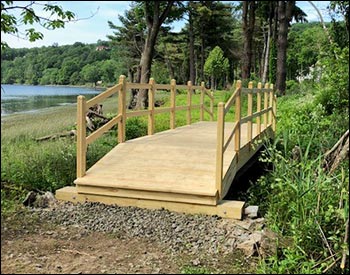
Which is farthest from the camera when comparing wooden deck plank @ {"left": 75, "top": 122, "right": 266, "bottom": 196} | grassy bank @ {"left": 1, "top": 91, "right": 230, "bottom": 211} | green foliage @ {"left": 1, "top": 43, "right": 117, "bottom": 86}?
wooden deck plank @ {"left": 75, "top": 122, "right": 266, "bottom": 196}

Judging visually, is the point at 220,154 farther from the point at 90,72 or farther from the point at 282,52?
the point at 282,52

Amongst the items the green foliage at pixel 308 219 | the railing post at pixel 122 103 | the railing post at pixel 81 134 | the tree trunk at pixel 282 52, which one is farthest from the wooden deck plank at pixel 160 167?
the tree trunk at pixel 282 52

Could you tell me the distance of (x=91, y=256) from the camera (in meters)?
3.59

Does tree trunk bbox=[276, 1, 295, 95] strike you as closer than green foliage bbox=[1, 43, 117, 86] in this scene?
No

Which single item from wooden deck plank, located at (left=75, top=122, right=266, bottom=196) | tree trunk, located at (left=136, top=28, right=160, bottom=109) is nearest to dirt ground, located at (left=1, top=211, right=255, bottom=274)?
wooden deck plank, located at (left=75, top=122, right=266, bottom=196)

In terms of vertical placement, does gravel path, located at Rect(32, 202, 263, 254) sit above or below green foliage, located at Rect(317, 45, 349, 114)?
below

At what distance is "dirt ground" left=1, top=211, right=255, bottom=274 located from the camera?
334cm

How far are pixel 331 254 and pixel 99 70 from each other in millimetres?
14699

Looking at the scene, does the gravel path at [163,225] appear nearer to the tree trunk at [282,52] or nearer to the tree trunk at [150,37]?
the tree trunk at [150,37]

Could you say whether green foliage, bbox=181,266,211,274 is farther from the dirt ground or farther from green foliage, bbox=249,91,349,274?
green foliage, bbox=249,91,349,274

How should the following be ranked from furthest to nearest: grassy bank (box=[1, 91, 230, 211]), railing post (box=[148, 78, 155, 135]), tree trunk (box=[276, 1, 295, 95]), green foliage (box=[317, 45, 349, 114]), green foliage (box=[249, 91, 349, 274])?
tree trunk (box=[276, 1, 295, 95])
railing post (box=[148, 78, 155, 135])
grassy bank (box=[1, 91, 230, 211])
green foliage (box=[317, 45, 349, 114])
green foliage (box=[249, 91, 349, 274])

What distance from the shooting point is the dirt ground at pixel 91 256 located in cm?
334

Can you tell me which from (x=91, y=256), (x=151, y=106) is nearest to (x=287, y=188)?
(x=91, y=256)

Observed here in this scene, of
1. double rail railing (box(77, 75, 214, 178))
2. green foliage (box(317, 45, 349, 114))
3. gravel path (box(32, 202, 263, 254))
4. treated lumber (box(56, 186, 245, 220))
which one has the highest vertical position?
green foliage (box(317, 45, 349, 114))
